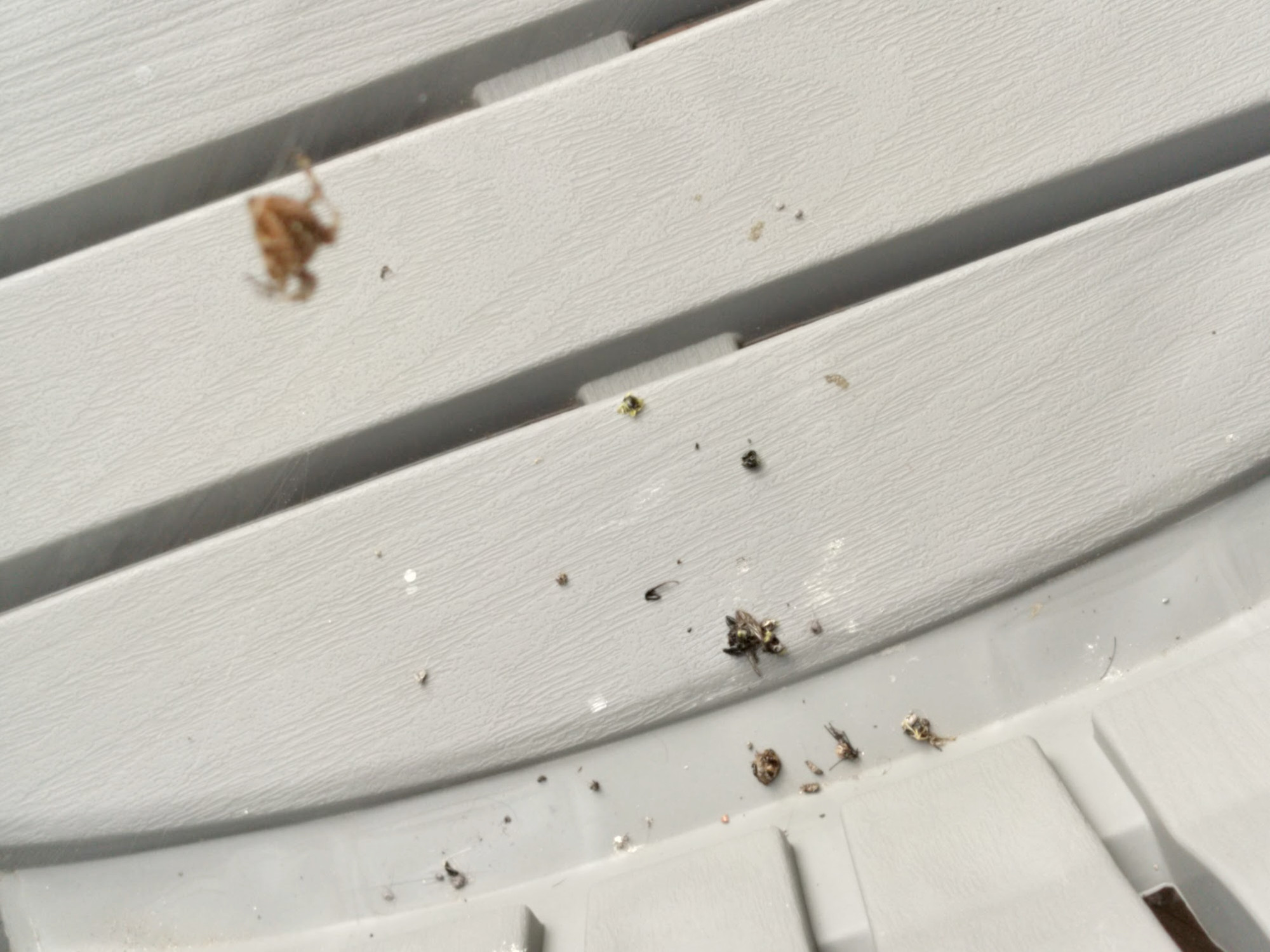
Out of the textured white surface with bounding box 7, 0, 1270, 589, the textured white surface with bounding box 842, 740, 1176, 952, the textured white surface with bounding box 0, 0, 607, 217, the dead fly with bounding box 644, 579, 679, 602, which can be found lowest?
the textured white surface with bounding box 842, 740, 1176, 952

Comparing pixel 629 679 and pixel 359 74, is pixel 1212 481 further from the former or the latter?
pixel 359 74

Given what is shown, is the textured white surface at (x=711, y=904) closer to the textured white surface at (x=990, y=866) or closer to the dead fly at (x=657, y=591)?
the textured white surface at (x=990, y=866)

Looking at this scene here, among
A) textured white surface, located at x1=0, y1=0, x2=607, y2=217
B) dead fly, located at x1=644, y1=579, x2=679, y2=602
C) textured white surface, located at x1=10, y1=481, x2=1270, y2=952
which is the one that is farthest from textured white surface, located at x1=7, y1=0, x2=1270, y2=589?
textured white surface, located at x1=10, y1=481, x2=1270, y2=952

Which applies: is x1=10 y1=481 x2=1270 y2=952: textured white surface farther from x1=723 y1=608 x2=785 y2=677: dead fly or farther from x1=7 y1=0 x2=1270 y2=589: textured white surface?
x1=7 y1=0 x2=1270 y2=589: textured white surface

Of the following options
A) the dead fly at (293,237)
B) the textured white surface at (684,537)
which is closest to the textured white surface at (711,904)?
the textured white surface at (684,537)

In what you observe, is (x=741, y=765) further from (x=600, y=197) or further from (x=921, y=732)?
Result: (x=600, y=197)

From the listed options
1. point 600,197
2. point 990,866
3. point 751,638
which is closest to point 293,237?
point 600,197
